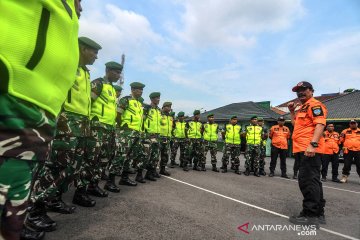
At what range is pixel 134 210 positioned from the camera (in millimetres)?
3986

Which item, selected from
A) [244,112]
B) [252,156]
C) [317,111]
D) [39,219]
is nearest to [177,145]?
[252,156]

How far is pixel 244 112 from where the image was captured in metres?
27.9

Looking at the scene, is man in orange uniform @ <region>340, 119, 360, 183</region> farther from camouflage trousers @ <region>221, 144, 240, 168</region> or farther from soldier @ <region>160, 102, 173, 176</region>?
soldier @ <region>160, 102, 173, 176</region>

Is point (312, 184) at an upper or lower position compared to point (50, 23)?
lower

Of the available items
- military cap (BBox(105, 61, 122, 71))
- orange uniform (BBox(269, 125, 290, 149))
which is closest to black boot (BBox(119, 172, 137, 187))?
military cap (BBox(105, 61, 122, 71))

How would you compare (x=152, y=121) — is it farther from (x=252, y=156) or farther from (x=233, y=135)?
(x=252, y=156)

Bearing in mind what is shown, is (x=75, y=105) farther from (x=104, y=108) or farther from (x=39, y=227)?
(x=39, y=227)

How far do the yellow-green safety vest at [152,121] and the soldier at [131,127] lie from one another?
34cm

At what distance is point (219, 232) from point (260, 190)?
3.50 metres

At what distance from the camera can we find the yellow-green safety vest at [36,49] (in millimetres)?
1144

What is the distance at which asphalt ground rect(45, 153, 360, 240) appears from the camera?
10.3ft

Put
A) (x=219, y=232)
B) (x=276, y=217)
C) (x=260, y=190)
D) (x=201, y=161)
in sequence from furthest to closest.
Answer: (x=201, y=161) → (x=260, y=190) → (x=276, y=217) → (x=219, y=232)

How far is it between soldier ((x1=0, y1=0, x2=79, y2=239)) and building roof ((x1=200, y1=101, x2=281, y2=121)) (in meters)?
22.7

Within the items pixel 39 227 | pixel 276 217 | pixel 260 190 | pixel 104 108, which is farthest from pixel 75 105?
pixel 260 190
